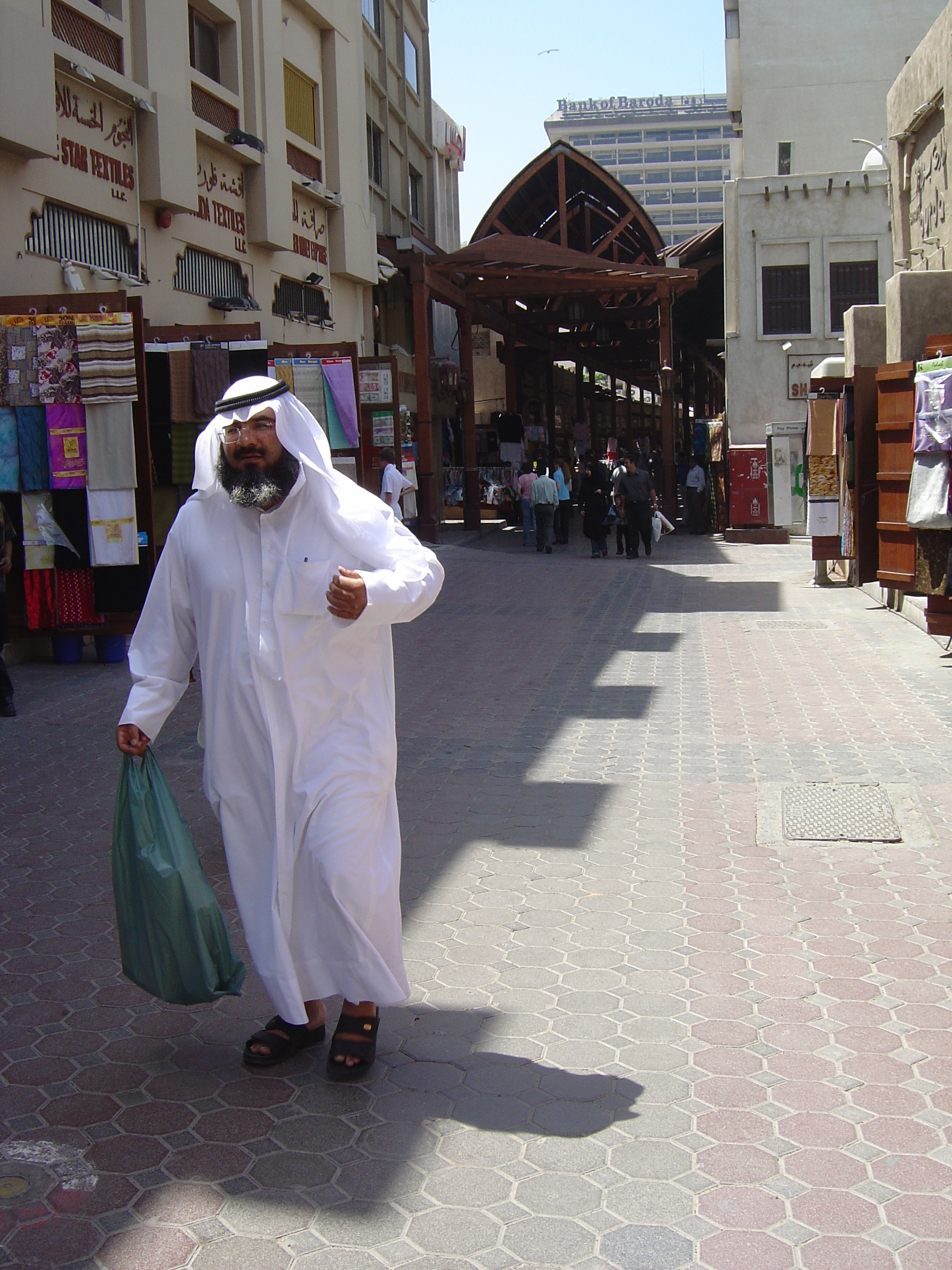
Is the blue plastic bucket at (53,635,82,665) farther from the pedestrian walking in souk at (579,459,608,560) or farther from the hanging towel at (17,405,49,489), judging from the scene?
the pedestrian walking in souk at (579,459,608,560)

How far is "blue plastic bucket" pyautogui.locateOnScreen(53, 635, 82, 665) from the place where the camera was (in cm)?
1085

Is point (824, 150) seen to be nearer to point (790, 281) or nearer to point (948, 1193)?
point (790, 281)

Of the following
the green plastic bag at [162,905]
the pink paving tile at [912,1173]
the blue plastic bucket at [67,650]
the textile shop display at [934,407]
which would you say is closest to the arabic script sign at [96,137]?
the blue plastic bucket at [67,650]

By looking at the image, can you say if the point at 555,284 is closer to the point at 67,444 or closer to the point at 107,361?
the point at 107,361

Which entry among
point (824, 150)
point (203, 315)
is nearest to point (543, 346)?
point (824, 150)

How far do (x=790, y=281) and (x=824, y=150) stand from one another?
9994mm

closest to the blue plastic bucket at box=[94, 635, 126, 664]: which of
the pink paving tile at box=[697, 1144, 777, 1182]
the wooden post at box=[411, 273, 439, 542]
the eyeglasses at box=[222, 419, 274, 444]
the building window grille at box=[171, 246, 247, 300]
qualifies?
the building window grille at box=[171, 246, 247, 300]

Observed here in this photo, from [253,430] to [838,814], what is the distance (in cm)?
381

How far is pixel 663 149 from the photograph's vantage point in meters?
149

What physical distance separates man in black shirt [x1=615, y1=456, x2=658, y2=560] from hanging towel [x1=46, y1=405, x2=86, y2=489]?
11.8 metres

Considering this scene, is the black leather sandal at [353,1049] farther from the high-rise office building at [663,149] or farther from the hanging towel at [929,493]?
the high-rise office building at [663,149]

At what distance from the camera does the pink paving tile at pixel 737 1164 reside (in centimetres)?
302

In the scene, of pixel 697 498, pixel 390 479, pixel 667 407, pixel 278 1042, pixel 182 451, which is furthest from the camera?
pixel 697 498

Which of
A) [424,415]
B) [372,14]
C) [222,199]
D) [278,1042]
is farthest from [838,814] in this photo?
[372,14]
